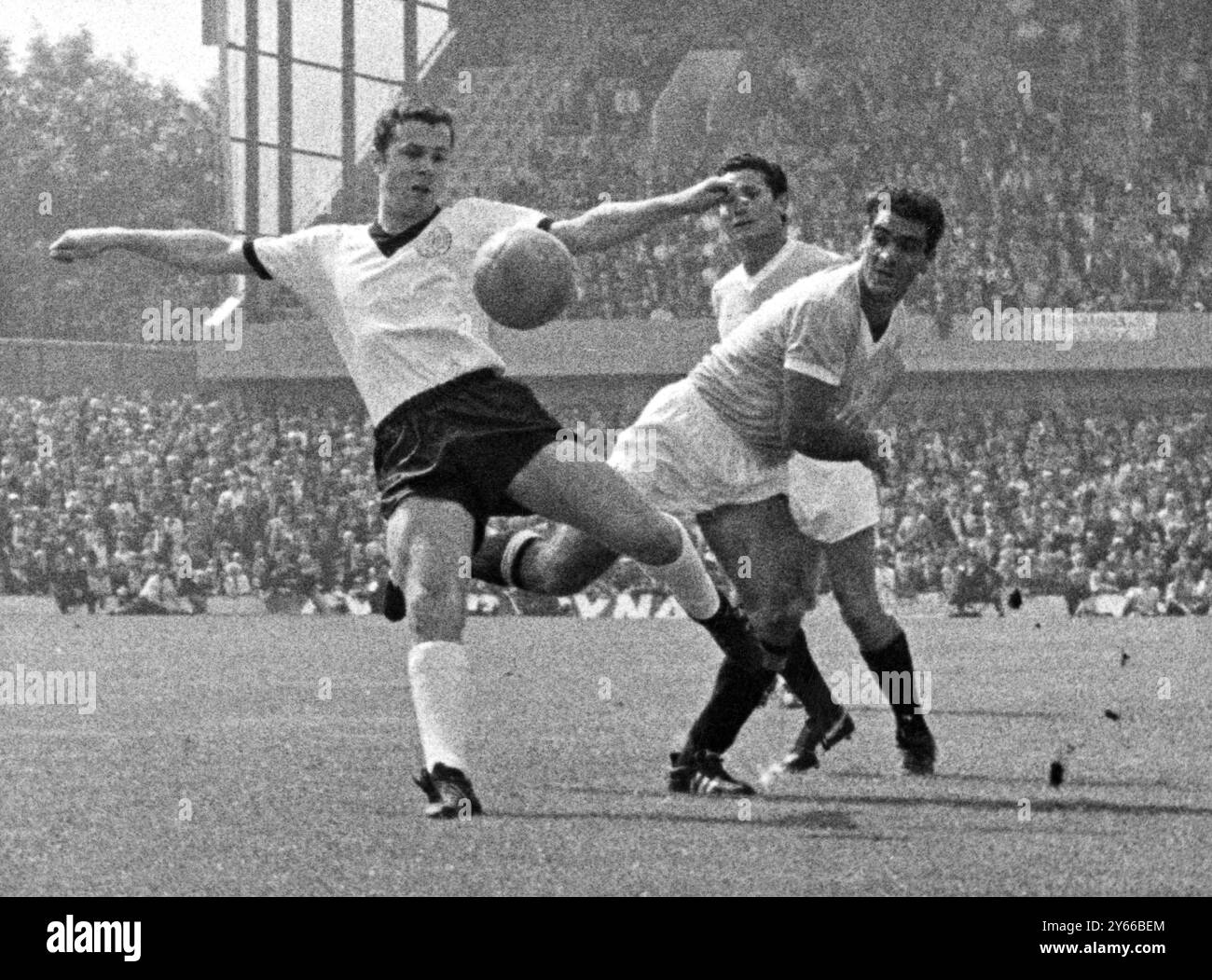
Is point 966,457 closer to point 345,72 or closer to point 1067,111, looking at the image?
point 1067,111

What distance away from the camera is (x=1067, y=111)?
37.2 meters

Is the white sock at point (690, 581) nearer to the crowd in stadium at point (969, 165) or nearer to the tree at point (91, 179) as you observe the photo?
the crowd in stadium at point (969, 165)

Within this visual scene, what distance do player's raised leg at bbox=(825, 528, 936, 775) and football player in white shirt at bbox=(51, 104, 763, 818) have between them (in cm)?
116

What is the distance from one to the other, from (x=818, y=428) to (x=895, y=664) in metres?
1.39

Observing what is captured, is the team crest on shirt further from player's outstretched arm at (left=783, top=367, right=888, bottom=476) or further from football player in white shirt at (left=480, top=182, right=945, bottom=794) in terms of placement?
player's outstretched arm at (left=783, top=367, right=888, bottom=476)

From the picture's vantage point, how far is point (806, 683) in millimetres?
9523

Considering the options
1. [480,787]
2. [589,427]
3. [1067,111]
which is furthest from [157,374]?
[480,787]

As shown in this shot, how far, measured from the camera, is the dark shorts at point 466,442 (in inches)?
304

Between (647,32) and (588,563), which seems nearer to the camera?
(588,563)

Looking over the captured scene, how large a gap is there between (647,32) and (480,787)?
34.8 meters

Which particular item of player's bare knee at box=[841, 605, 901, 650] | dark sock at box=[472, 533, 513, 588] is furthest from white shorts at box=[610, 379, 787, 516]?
player's bare knee at box=[841, 605, 901, 650]

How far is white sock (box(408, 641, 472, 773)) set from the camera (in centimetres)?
749
